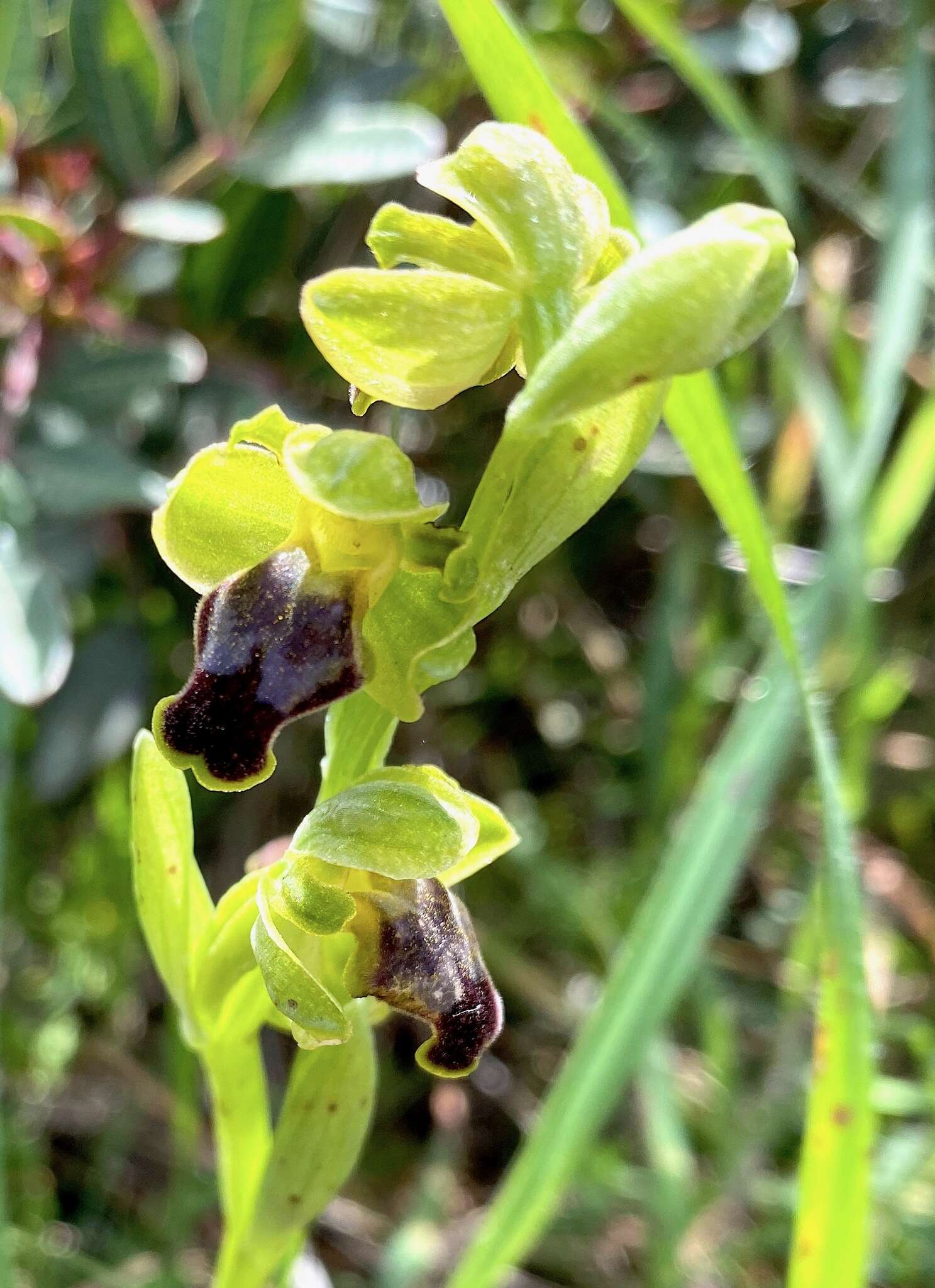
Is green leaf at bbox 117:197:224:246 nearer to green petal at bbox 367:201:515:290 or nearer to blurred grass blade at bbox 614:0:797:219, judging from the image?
blurred grass blade at bbox 614:0:797:219

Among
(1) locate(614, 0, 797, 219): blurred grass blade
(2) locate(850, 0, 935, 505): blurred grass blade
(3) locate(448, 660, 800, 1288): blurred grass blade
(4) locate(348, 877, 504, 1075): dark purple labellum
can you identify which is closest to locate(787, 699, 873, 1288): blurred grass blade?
(3) locate(448, 660, 800, 1288): blurred grass blade

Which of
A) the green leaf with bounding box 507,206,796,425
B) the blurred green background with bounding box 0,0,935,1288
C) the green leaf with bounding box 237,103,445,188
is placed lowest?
the blurred green background with bounding box 0,0,935,1288

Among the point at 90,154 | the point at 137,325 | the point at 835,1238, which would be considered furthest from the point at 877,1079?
the point at 90,154

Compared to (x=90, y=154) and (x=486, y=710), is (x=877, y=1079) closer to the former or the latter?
(x=486, y=710)

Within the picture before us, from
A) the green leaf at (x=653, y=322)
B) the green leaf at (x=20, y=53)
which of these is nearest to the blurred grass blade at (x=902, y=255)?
the green leaf at (x=653, y=322)

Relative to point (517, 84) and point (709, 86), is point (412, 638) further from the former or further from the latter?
point (709, 86)
